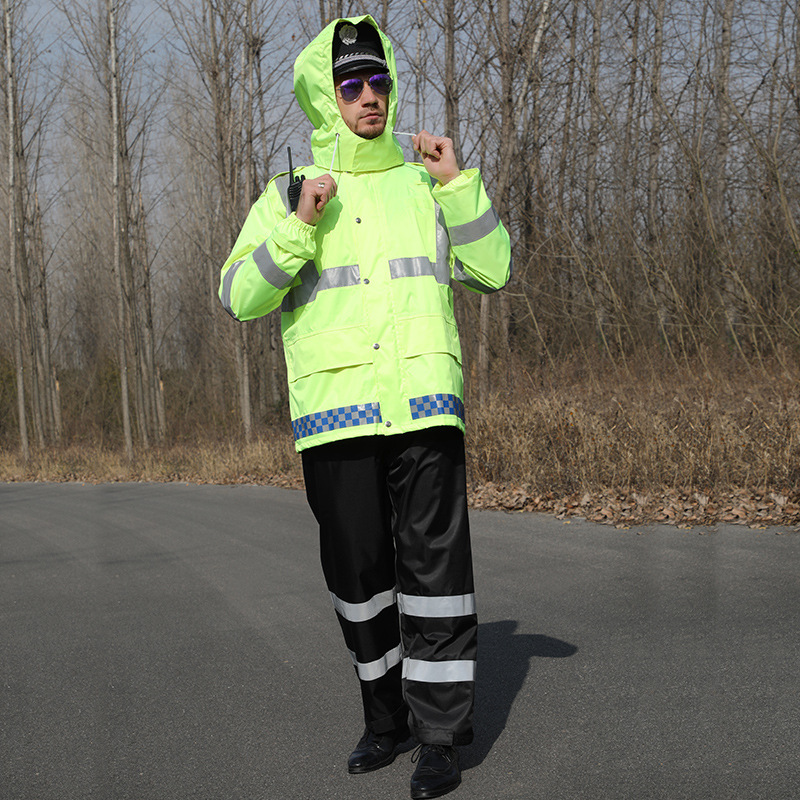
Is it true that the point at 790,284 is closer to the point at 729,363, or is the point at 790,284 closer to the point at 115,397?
the point at 729,363

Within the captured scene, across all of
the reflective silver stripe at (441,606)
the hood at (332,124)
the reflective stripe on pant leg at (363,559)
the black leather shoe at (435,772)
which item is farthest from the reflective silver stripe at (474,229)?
the black leather shoe at (435,772)

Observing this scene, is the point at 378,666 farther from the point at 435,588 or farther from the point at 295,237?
the point at 295,237

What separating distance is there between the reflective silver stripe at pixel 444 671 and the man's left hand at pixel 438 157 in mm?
1567

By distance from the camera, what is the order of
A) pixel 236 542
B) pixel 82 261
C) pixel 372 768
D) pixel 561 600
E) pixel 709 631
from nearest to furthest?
pixel 372 768, pixel 709 631, pixel 561 600, pixel 236 542, pixel 82 261

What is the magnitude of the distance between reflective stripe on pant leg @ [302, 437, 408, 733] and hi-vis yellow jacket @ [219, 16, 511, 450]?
0.40 feet

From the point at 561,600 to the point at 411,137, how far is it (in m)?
2.97

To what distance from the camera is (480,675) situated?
3734 millimetres

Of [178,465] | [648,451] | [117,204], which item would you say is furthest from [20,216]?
[648,451]

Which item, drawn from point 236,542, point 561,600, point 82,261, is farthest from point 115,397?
point 561,600

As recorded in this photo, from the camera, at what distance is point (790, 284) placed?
1402cm

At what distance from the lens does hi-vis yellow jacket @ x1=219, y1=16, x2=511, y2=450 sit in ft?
9.29

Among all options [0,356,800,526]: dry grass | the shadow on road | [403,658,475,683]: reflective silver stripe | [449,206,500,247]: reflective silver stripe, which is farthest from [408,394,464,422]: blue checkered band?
[0,356,800,526]: dry grass

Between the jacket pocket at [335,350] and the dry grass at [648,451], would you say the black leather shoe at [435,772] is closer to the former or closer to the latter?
the jacket pocket at [335,350]

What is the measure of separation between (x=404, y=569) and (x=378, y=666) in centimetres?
36
